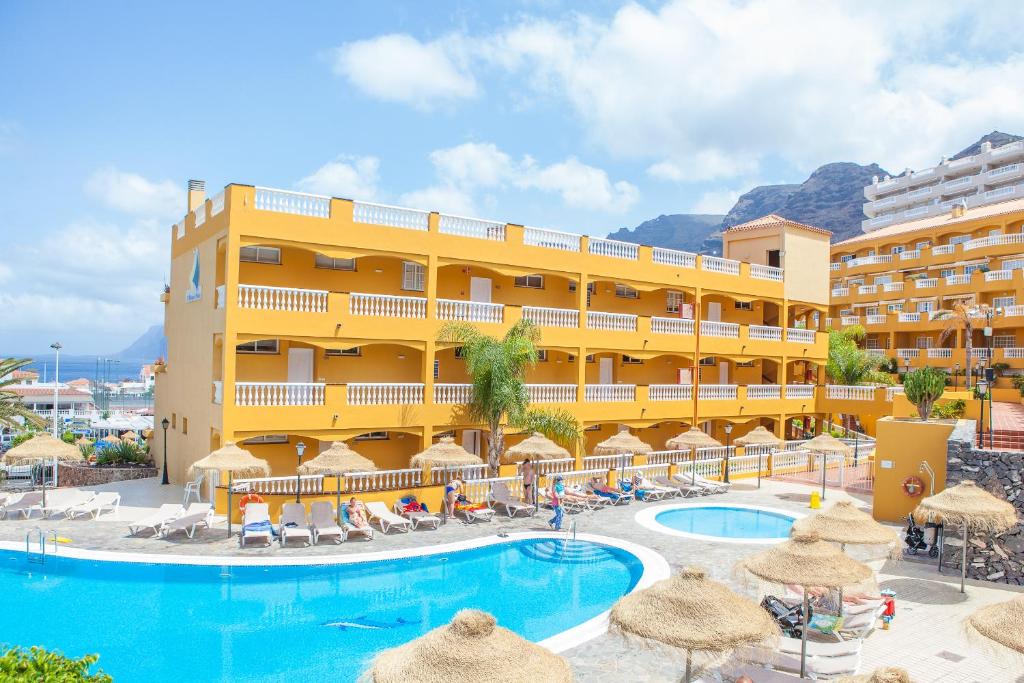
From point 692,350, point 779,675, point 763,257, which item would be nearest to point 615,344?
point 692,350

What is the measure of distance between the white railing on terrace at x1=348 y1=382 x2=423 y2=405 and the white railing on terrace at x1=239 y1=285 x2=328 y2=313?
2.72m

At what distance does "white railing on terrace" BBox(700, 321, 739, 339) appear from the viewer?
1275 inches

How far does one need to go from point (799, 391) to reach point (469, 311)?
63.8 feet

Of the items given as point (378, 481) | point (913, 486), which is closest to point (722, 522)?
point (913, 486)

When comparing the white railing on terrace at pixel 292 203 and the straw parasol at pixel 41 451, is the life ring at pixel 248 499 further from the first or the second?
the white railing on terrace at pixel 292 203

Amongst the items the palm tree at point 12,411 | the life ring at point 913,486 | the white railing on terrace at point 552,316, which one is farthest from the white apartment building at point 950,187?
the palm tree at point 12,411

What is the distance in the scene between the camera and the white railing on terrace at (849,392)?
35.2m

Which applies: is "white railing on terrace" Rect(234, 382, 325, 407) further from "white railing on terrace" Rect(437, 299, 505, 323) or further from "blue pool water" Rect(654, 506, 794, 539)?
"blue pool water" Rect(654, 506, 794, 539)

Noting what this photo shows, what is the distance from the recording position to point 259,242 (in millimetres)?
22031

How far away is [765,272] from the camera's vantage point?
3519cm

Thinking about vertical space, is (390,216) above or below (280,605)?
above

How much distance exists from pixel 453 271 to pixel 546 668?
20.8 m

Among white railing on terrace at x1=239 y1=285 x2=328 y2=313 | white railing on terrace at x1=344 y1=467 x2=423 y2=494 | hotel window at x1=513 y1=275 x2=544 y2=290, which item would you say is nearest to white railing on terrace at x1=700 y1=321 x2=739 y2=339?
hotel window at x1=513 y1=275 x2=544 y2=290

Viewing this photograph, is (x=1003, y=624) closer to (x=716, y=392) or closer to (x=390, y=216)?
(x=390, y=216)
